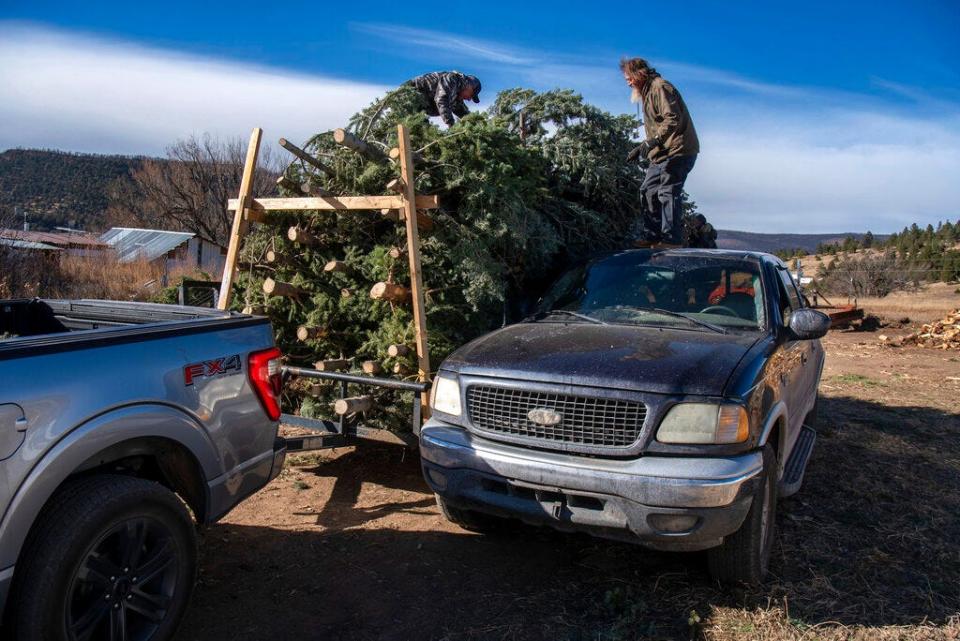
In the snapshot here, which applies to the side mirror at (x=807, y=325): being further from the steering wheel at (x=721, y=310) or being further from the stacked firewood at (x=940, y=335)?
the stacked firewood at (x=940, y=335)

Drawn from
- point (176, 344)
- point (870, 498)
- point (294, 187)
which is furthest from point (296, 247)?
point (870, 498)

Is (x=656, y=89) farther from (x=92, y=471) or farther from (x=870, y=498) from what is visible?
(x=92, y=471)

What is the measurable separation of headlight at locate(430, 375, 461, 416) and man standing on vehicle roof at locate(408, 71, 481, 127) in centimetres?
428

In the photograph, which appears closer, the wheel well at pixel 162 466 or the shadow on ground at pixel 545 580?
the wheel well at pixel 162 466

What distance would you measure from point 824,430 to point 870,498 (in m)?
2.23

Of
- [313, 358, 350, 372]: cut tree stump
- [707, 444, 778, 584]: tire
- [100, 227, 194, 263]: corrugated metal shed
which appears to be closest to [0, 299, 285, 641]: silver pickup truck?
[313, 358, 350, 372]: cut tree stump

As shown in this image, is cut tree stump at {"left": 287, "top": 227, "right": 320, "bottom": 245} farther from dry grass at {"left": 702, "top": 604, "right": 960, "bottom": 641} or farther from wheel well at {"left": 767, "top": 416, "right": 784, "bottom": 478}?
dry grass at {"left": 702, "top": 604, "right": 960, "bottom": 641}

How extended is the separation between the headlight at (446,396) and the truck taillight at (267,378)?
912 mm

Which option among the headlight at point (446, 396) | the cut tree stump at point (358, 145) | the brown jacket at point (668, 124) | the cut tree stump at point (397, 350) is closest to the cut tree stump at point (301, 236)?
the cut tree stump at point (358, 145)

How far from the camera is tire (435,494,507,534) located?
4.37 metres

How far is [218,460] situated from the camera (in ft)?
10.7

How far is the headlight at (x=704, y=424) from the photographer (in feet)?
10.9

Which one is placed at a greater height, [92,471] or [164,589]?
[92,471]

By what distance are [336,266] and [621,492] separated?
10.6 ft
